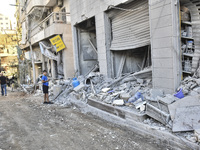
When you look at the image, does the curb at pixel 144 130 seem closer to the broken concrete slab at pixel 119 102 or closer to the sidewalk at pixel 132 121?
the sidewalk at pixel 132 121

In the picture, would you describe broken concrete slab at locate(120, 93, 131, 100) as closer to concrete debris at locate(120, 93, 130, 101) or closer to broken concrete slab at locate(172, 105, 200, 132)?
concrete debris at locate(120, 93, 130, 101)

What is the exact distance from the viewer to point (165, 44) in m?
6.02

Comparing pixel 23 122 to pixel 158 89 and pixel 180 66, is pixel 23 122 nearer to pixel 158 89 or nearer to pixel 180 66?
pixel 158 89

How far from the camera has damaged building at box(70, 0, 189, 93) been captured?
5871 mm

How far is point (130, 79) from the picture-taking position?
321 inches

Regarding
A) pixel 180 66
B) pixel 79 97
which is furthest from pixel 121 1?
pixel 79 97

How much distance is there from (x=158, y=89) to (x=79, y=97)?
3808 mm

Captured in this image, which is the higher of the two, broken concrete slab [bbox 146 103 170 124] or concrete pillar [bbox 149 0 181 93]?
concrete pillar [bbox 149 0 181 93]

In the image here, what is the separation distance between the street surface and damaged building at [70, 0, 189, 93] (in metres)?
2.41

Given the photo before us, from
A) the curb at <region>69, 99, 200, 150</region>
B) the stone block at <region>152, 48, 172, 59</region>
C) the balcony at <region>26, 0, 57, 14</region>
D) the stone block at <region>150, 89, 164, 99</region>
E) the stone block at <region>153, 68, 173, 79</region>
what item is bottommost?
the curb at <region>69, 99, 200, 150</region>

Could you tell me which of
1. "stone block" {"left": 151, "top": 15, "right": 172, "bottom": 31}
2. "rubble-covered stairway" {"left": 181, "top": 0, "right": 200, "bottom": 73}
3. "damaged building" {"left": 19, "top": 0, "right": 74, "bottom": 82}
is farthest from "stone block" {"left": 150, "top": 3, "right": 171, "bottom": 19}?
"damaged building" {"left": 19, "top": 0, "right": 74, "bottom": 82}

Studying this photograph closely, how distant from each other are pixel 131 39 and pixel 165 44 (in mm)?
2344

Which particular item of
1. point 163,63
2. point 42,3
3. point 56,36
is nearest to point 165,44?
point 163,63

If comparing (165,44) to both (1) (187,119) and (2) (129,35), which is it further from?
(1) (187,119)
